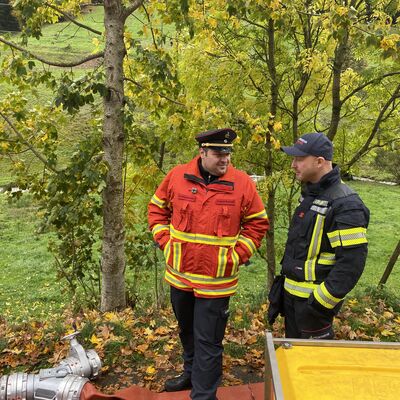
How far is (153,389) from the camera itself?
4.00 meters

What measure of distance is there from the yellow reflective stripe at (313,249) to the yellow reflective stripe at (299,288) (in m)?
0.05

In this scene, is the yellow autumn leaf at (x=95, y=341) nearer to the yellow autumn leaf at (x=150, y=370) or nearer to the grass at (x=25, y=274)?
the yellow autumn leaf at (x=150, y=370)

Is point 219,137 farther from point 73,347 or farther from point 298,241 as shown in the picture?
point 73,347

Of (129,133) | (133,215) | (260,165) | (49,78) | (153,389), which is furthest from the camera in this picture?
(260,165)

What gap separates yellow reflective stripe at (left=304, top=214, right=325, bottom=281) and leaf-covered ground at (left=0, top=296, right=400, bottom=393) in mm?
1459

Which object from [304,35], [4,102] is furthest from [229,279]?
[304,35]

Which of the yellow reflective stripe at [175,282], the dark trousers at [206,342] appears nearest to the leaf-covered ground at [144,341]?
the dark trousers at [206,342]

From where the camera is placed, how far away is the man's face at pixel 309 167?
10.5 ft

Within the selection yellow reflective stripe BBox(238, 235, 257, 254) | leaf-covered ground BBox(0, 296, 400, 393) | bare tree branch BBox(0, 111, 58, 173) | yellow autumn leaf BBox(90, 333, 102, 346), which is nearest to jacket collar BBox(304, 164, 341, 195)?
yellow reflective stripe BBox(238, 235, 257, 254)

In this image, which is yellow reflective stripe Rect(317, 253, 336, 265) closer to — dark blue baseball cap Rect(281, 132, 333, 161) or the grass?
dark blue baseball cap Rect(281, 132, 333, 161)

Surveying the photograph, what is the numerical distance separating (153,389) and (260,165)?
5.10 metres

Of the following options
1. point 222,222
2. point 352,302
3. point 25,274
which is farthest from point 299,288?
point 25,274

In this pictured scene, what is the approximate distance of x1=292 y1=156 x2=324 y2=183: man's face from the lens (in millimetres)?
3197

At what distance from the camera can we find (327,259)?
314 centimetres
